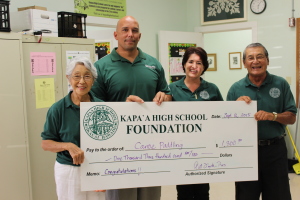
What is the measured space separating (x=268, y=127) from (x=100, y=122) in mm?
1101

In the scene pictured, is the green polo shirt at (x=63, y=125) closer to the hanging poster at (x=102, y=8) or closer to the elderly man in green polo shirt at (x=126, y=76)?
the elderly man in green polo shirt at (x=126, y=76)

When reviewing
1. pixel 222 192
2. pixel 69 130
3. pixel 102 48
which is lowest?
pixel 222 192

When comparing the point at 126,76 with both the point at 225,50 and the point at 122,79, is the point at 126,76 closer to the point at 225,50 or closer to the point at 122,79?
the point at 122,79

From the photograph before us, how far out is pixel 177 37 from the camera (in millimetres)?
5426

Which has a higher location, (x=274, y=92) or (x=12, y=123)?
(x=274, y=92)

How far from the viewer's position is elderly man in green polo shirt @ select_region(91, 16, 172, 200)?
2.16 meters

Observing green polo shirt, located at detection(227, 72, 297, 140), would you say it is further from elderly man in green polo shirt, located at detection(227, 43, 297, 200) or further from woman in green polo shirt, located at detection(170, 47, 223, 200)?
woman in green polo shirt, located at detection(170, 47, 223, 200)

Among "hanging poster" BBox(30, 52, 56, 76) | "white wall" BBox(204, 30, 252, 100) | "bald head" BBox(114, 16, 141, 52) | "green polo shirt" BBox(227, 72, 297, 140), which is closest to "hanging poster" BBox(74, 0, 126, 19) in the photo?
"hanging poster" BBox(30, 52, 56, 76)

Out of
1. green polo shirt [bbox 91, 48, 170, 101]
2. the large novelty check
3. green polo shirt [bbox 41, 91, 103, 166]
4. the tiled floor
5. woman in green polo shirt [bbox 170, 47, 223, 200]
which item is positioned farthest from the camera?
the tiled floor

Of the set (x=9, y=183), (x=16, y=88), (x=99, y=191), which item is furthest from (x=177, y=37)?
(x=99, y=191)

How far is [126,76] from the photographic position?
7.13ft

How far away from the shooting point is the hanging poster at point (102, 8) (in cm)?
416

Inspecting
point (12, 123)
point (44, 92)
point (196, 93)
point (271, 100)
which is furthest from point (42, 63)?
point (271, 100)

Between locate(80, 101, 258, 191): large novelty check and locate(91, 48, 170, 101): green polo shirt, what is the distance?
0.20 meters
